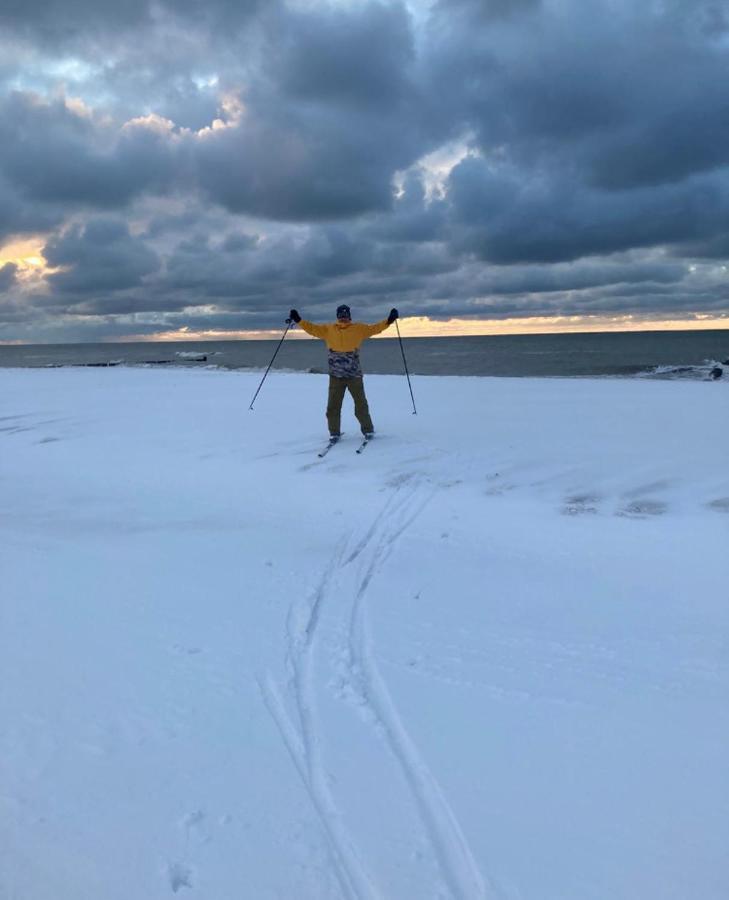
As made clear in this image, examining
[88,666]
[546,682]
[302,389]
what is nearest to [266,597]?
[88,666]

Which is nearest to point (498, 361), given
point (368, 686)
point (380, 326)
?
point (380, 326)

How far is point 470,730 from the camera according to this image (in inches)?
132

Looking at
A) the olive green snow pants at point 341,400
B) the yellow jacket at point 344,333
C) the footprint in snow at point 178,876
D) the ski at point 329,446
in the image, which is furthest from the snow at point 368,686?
the yellow jacket at point 344,333

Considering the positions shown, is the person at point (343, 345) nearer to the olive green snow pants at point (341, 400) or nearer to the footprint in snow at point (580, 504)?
the olive green snow pants at point (341, 400)

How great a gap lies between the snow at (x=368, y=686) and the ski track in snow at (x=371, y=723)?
1cm

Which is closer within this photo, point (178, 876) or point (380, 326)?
point (178, 876)

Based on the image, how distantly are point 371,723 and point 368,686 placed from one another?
1.23ft

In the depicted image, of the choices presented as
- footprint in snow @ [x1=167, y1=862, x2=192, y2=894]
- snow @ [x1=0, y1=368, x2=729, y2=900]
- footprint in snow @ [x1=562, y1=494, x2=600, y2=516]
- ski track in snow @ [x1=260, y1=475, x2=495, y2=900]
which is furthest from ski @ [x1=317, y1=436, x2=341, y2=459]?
footprint in snow @ [x1=167, y1=862, x2=192, y2=894]

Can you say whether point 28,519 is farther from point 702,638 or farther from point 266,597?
point 702,638

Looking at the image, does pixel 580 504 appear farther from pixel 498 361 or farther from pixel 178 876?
pixel 498 361

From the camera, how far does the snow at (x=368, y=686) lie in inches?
101

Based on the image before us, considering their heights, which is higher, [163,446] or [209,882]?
[163,446]

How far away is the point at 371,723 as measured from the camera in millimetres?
3424

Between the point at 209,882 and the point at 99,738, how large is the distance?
1.16m
